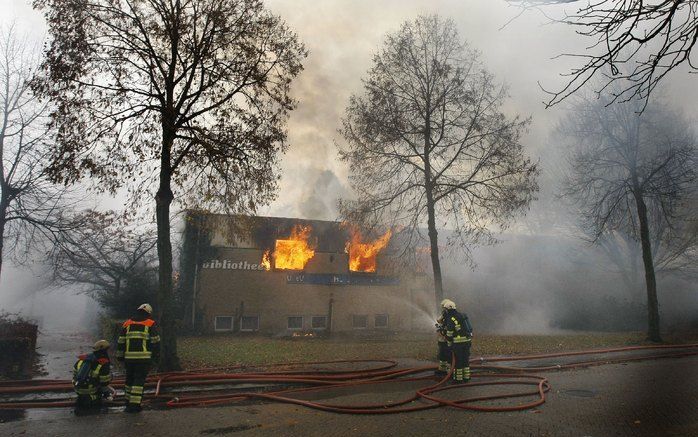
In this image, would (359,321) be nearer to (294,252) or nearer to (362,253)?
(362,253)

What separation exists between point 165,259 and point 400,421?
23.6ft

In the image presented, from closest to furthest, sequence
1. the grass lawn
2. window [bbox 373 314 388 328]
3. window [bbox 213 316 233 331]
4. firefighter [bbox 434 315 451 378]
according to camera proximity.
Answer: firefighter [bbox 434 315 451 378] < the grass lawn < window [bbox 213 316 233 331] < window [bbox 373 314 388 328]

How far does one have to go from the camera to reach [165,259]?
11312 mm

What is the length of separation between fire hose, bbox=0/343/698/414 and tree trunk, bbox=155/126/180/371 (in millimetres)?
812

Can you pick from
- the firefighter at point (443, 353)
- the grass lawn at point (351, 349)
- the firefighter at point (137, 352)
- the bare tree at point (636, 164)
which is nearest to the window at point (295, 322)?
the grass lawn at point (351, 349)

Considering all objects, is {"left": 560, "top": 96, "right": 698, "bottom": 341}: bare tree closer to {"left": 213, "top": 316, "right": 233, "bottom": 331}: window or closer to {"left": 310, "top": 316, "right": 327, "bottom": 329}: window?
{"left": 310, "top": 316, "right": 327, "bottom": 329}: window

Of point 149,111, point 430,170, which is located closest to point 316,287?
point 430,170

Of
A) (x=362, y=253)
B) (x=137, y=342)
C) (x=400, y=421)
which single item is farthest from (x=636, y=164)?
(x=137, y=342)

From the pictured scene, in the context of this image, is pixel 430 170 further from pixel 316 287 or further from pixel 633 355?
pixel 316 287

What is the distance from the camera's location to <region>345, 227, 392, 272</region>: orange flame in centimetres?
2370

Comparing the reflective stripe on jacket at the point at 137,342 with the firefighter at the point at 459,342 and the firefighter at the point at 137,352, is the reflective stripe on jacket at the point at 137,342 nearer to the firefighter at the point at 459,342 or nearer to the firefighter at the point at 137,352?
the firefighter at the point at 137,352

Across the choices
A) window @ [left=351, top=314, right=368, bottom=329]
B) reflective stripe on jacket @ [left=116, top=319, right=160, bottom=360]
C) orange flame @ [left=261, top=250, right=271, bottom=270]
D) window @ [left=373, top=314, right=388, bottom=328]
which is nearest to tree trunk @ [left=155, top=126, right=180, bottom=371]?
reflective stripe on jacket @ [left=116, top=319, right=160, bottom=360]

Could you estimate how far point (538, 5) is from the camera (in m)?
4.23

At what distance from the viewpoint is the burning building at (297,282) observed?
2156 centimetres
